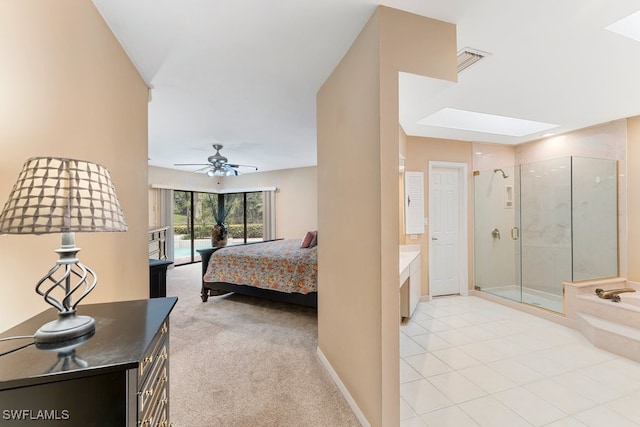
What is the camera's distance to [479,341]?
2.82m

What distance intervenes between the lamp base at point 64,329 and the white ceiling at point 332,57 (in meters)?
1.63

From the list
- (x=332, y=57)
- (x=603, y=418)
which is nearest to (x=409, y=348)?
(x=603, y=418)

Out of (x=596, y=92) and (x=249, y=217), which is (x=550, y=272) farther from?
(x=249, y=217)

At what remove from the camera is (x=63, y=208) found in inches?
31.0

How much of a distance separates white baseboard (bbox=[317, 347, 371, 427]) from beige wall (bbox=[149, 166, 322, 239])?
4.26m

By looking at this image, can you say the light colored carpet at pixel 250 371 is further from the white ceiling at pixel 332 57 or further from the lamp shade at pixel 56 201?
the white ceiling at pixel 332 57

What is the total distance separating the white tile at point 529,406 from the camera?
5.78 feet

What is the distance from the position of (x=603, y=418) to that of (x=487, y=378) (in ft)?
2.14

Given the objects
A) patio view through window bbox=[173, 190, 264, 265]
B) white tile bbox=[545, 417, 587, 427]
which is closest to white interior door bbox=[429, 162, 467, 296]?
white tile bbox=[545, 417, 587, 427]

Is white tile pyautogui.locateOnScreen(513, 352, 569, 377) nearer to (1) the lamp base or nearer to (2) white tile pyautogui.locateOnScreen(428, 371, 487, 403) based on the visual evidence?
(2) white tile pyautogui.locateOnScreen(428, 371, 487, 403)

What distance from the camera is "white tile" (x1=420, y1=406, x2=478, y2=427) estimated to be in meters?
1.73

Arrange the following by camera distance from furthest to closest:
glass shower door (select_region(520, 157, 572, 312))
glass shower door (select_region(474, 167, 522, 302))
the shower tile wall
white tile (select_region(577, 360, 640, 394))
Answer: glass shower door (select_region(474, 167, 522, 302))
glass shower door (select_region(520, 157, 572, 312))
the shower tile wall
white tile (select_region(577, 360, 640, 394))

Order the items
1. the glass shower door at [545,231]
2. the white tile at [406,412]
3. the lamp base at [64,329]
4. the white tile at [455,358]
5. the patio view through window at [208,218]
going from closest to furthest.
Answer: the lamp base at [64,329], the white tile at [406,412], the white tile at [455,358], the glass shower door at [545,231], the patio view through window at [208,218]

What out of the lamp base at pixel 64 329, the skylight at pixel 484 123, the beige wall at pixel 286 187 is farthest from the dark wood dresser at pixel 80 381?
the beige wall at pixel 286 187
